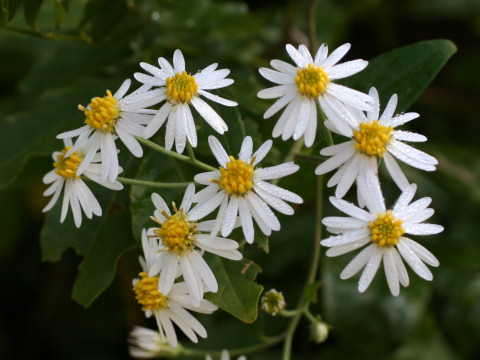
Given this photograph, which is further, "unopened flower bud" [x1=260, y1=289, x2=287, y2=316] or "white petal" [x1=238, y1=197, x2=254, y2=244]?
"unopened flower bud" [x1=260, y1=289, x2=287, y2=316]

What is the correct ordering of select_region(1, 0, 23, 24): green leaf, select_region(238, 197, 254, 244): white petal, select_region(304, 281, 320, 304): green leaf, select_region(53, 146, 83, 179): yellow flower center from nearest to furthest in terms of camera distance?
select_region(238, 197, 254, 244): white petal, select_region(53, 146, 83, 179): yellow flower center, select_region(304, 281, 320, 304): green leaf, select_region(1, 0, 23, 24): green leaf

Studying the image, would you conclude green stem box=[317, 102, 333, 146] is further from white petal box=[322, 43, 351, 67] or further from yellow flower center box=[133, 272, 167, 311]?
yellow flower center box=[133, 272, 167, 311]

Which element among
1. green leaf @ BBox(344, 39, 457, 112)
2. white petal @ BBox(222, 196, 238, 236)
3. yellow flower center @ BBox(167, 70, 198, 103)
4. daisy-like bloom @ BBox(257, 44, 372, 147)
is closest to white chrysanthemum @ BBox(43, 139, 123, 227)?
yellow flower center @ BBox(167, 70, 198, 103)

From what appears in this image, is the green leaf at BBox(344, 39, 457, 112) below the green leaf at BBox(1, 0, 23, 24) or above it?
below

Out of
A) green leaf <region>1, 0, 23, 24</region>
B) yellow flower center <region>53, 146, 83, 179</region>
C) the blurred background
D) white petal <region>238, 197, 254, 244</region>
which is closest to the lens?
white petal <region>238, 197, 254, 244</region>


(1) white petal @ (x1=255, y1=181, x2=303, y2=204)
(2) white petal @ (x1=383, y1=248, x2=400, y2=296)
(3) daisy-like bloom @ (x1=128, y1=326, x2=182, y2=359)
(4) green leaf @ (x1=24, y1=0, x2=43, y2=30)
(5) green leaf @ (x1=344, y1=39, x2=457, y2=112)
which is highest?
(4) green leaf @ (x1=24, y1=0, x2=43, y2=30)
